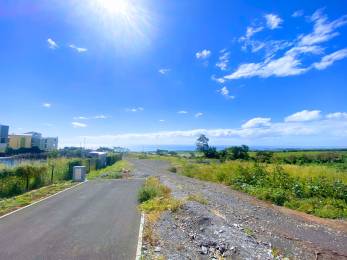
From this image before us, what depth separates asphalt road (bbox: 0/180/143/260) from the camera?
7.14 meters

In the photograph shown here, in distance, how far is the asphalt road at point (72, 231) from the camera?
714 cm

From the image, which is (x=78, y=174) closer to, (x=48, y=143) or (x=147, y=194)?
(x=147, y=194)

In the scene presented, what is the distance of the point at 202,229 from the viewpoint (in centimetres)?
960

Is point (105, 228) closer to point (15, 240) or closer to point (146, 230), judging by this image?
point (146, 230)

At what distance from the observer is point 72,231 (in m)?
9.00

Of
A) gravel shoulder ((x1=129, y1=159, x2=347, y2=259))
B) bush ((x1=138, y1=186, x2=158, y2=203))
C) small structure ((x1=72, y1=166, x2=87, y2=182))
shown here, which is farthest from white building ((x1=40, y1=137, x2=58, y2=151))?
gravel shoulder ((x1=129, y1=159, x2=347, y2=259))

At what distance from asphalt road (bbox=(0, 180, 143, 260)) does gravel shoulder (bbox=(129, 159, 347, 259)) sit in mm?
1015

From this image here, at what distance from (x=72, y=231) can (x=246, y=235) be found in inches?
204

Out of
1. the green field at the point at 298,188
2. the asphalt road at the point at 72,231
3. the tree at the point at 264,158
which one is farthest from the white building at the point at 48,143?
the asphalt road at the point at 72,231

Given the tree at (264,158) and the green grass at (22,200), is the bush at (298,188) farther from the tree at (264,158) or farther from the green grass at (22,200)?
the green grass at (22,200)

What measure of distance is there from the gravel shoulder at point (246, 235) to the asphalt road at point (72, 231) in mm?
1015

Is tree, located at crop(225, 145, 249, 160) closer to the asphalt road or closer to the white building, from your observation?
the asphalt road

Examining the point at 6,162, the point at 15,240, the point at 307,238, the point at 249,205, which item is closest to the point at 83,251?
the point at 15,240

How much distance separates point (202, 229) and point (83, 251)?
152 inches
